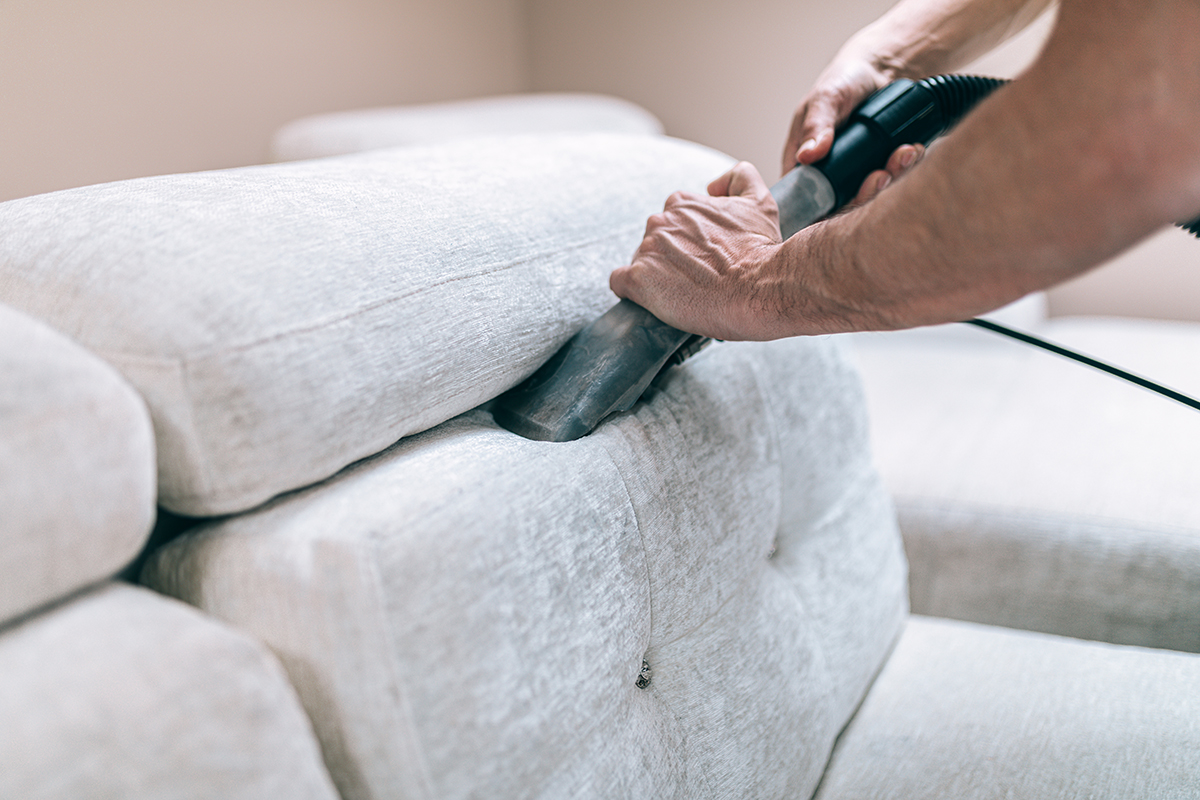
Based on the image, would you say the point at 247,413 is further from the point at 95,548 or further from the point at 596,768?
the point at 596,768

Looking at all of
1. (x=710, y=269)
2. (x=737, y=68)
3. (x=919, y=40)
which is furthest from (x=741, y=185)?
(x=737, y=68)

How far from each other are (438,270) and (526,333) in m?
0.09

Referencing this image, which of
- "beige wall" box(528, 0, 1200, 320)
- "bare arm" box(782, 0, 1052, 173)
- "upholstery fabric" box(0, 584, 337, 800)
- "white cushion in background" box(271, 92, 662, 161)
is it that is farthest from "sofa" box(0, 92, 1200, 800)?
"beige wall" box(528, 0, 1200, 320)

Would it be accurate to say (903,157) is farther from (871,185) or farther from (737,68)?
(737,68)

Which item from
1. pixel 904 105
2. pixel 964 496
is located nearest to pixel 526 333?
pixel 904 105

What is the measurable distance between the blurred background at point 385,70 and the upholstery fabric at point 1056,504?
1.82 feet

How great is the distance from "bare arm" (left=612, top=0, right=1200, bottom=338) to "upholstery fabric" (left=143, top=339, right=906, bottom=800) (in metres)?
0.18

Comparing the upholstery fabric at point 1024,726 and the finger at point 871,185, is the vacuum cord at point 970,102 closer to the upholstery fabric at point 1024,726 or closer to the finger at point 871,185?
the finger at point 871,185

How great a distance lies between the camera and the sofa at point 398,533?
1.21 feet

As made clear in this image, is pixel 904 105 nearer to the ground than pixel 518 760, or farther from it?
farther from it

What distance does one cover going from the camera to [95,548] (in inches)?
15.1

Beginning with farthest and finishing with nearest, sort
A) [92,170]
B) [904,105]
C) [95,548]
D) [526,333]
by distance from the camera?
[92,170] < [904,105] < [526,333] < [95,548]

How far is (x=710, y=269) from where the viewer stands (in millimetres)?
645

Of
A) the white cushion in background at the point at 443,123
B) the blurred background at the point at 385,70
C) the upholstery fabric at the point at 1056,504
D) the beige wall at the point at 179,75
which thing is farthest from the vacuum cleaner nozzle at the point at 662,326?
the beige wall at the point at 179,75
